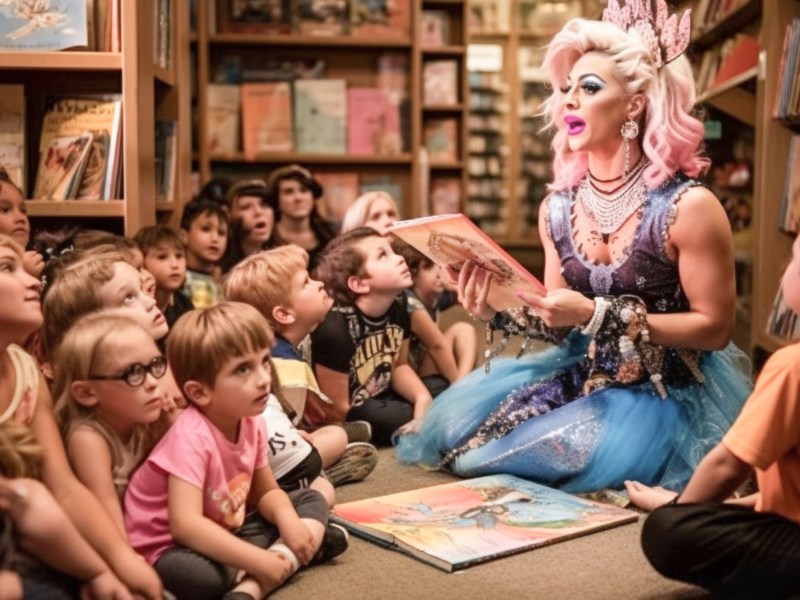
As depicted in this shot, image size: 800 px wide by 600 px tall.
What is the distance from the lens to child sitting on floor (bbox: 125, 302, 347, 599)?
5.04ft

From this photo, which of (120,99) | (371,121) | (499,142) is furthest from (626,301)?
(499,142)

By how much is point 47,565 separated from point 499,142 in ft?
25.1

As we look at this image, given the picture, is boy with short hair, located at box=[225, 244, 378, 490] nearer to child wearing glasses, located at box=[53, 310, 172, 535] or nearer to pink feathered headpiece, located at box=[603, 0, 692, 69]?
child wearing glasses, located at box=[53, 310, 172, 535]

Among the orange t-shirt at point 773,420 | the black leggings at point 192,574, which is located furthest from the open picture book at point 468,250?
the black leggings at point 192,574

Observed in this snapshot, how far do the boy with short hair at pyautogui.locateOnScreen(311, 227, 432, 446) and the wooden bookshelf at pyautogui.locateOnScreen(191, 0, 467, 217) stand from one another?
8.29 ft

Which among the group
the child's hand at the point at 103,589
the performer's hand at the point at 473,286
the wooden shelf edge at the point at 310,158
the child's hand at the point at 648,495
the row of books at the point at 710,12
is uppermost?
the row of books at the point at 710,12

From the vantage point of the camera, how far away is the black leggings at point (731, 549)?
55.1 inches

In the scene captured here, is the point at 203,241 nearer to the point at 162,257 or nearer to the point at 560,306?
the point at 162,257

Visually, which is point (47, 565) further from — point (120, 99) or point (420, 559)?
point (120, 99)

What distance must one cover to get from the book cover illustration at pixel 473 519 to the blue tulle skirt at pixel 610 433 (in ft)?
0.19

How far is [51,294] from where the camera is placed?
1.88 meters

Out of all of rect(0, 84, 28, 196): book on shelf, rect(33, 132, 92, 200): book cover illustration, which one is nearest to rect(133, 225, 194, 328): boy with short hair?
rect(33, 132, 92, 200): book cover illustration

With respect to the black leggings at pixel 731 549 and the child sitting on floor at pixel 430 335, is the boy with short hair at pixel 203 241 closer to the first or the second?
the child sitting on floor at pixel 430 335

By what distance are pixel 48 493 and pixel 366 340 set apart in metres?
1.39
